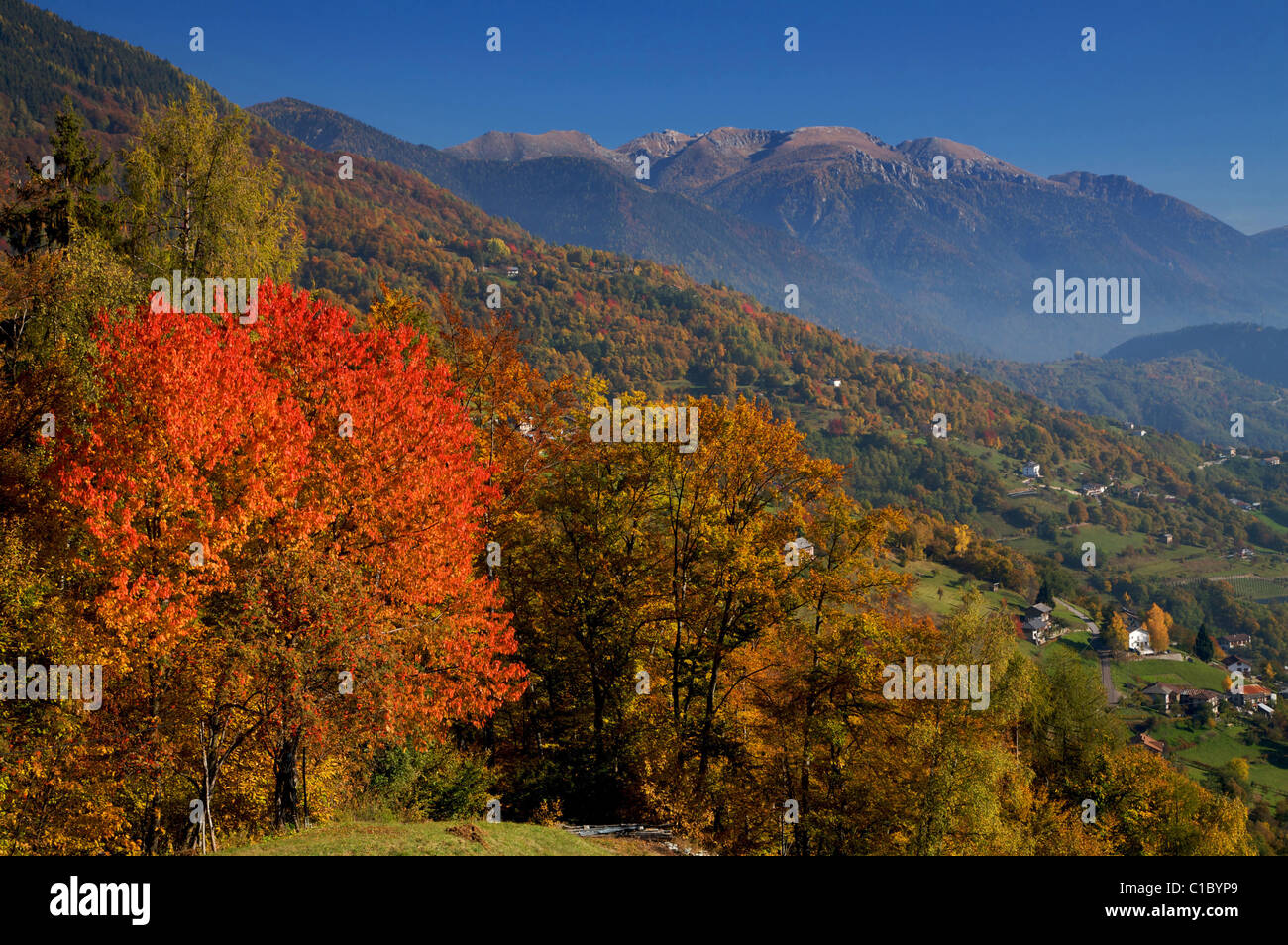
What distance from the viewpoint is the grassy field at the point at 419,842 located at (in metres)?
14.3

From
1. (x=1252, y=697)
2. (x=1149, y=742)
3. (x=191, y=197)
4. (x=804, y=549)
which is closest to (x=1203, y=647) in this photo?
(x=1252, y=697)

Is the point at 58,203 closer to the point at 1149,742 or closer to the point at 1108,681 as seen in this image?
the point at 1149,742

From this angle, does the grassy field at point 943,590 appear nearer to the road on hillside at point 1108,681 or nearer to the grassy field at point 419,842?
the road on hillside at point 1108,681

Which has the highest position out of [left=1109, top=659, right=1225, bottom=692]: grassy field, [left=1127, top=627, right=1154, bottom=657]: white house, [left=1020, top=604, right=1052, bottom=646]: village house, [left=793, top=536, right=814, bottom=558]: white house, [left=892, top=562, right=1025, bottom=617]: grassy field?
[left=793, top=536, right=814, bottom=558]: white house

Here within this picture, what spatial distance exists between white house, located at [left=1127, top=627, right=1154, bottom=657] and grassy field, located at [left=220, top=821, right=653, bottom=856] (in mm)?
169726

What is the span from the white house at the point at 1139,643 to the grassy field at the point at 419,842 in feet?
557

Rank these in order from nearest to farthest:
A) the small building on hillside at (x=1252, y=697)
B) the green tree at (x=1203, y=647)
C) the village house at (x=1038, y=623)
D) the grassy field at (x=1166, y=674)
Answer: the small building on hillside at (x=1252, y=697) < the grassy field at (x=1166, y=674) < the village house at (x=1038, y=623) < the green tree at (x=1203, y=647)

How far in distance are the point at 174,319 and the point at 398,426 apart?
20.5ft

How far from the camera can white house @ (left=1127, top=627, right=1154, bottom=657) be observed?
150875mm

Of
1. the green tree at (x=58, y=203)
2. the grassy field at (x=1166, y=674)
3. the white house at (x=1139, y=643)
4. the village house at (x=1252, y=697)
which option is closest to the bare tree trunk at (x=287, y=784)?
the green tree at (x=58, y=203)

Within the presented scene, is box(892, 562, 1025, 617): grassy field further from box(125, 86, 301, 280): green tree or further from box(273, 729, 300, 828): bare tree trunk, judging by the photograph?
box(273, 729, 300, 828): bare tree trunk

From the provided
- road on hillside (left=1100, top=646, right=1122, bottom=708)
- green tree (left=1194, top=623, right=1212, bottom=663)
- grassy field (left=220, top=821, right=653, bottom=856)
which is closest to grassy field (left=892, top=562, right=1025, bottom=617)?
road on hillside (left=1100, top=646, right=1122, bottom=708)
